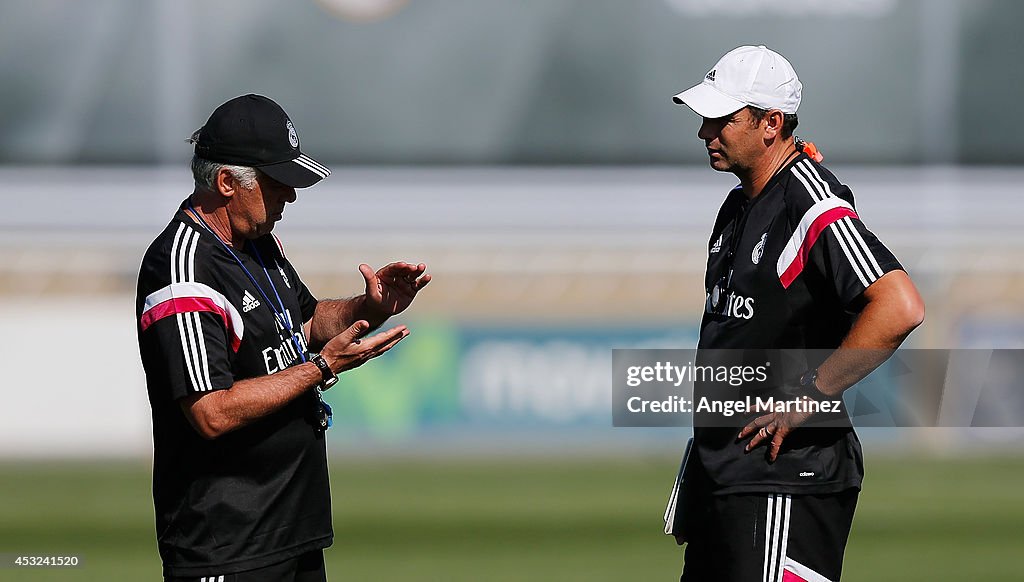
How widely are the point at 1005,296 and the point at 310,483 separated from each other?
10.4 meters

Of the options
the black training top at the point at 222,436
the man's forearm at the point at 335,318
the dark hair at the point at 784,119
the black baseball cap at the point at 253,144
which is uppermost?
the dark hair at the point at 784,119

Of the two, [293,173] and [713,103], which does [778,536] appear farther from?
[293,173]

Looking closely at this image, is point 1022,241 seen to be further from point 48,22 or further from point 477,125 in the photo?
point 48,22

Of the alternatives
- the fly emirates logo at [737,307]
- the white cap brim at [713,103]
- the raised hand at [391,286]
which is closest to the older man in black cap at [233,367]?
the raised hand at [391,286]

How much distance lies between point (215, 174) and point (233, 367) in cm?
49

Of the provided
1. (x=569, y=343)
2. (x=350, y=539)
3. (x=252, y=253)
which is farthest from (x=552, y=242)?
(x=252, y=253)

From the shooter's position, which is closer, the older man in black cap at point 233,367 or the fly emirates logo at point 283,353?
the older man in black cap at point 233,367

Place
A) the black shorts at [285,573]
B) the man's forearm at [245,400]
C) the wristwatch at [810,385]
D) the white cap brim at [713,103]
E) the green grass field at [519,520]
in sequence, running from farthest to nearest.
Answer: the green grass field at [519,520] → the white cap brim at [713,103] → the wristwatch at [810,385] → the black shorts at [285,573] → the man's forearm at [245,400]

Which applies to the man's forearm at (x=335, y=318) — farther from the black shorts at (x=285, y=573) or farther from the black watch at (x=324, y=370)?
the black shorts at (x=285, y=573)

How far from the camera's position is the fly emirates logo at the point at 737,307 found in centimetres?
354

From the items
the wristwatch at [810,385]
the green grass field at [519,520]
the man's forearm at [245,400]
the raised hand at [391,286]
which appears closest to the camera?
the man's forearm at [245,400]

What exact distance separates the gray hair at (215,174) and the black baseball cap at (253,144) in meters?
0.01

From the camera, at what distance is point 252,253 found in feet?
11.8

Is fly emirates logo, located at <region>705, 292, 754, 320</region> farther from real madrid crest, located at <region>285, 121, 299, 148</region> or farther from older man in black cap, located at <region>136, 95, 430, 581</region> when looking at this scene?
real madrid crest, located at <region>285, 121, 299, 148</region>
